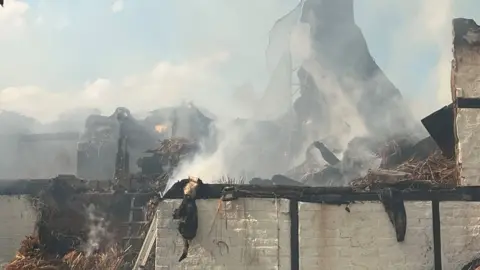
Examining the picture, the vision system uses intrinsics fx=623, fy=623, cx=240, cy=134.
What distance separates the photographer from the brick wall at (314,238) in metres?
9.59

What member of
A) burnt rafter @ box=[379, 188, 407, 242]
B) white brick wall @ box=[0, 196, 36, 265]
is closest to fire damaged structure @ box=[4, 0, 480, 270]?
burnt rafter @ box=[379, 188, 407, 242]

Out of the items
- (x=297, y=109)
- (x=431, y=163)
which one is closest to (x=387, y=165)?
(x=431, y=163)

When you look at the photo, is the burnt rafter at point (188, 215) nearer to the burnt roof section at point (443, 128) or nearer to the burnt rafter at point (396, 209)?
the burnt rafter at point (396, 209)

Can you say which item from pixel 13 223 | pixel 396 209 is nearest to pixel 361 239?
pixel 396 209

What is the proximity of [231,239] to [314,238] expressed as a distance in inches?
50.5

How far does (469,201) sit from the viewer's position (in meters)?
9.81

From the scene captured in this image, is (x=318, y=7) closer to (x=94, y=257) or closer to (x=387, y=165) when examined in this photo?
(x=387, y=165)

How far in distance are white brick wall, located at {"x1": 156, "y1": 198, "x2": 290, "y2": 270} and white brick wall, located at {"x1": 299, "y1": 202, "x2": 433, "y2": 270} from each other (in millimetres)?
361

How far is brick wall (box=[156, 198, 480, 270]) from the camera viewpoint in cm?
959

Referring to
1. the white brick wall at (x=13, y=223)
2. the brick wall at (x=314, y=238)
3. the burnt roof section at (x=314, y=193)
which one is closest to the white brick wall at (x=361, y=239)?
the brick wall at (x=314, y=238)

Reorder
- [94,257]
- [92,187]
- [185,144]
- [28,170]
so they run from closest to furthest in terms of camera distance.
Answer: [94,257] → [92,187] → [185,144] → [28,170]

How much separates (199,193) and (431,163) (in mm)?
4182

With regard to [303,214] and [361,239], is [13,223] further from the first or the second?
[361,239]

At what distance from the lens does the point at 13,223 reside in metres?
14.9
